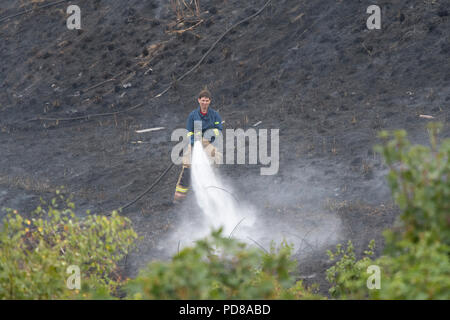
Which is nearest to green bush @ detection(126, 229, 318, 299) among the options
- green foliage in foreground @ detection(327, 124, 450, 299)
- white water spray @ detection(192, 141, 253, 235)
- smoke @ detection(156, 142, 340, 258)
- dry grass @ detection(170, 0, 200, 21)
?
green foliage in foreground @ detection(327, 124, 450, 299)

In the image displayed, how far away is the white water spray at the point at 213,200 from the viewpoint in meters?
10.1

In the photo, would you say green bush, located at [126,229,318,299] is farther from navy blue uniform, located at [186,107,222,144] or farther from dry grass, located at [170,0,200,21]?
dry grass, located at [170,0,200,21]

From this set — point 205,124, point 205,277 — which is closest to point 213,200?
point 205,124

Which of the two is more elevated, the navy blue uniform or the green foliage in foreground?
the navy blue uniform

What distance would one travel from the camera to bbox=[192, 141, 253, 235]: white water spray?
10078mm

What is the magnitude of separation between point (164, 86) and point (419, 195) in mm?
13955

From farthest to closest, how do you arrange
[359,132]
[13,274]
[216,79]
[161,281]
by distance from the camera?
[216,79]
[359,132]
[13,274]
[161,281]

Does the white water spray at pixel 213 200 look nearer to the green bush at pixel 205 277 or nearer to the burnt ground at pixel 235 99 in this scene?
the burnt ground at pixel 235 99

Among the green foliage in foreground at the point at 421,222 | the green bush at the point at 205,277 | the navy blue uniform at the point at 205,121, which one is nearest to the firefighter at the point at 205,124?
the navy blue uniform at the point at 205,121

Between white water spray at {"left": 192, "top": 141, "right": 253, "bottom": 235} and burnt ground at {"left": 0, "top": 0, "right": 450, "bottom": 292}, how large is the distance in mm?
236

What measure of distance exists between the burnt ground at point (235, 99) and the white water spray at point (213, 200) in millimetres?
236

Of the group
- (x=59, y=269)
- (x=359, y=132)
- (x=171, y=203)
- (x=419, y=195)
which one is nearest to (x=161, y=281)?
(x=59, y=269)

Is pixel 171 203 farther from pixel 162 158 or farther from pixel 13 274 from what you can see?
pixel 13 274
